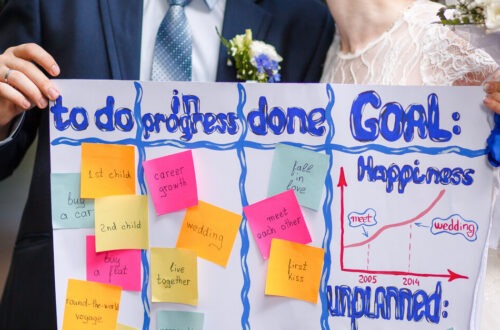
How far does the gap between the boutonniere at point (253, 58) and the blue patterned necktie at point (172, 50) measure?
102 millimetres

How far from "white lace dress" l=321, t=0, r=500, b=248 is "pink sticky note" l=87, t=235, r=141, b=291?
2.21 feet

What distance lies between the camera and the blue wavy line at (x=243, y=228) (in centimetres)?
126

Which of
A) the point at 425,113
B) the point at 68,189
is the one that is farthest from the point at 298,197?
the point at 68,189

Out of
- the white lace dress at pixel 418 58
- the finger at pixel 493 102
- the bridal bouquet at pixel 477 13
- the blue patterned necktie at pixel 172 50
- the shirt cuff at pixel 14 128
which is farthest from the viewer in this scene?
the blue patterned necktie at pixel 172 50

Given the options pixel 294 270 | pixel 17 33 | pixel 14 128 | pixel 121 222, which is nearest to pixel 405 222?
pixel 294 270

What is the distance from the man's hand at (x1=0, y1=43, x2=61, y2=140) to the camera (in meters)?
1.29

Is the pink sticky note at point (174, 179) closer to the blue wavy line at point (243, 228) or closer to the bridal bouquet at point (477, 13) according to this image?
the blue wavy line at point (243, 228)

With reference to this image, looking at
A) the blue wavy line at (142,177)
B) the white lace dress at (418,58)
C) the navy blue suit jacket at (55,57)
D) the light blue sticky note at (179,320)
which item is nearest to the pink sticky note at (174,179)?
the blue wavy line at (142,177)

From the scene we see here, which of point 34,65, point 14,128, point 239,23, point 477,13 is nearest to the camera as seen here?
point 477,13

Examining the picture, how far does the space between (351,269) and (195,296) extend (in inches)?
13.7

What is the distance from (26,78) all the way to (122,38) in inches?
12.3

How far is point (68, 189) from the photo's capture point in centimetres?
131

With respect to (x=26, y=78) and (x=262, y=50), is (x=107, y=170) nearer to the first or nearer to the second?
(x=26, y=78)

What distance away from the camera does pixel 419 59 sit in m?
1.33
